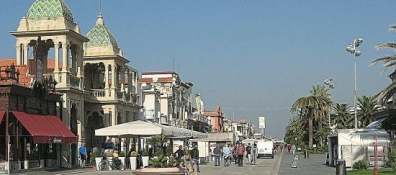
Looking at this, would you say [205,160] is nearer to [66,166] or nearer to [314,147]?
[66,166]

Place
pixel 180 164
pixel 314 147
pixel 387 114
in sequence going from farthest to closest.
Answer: pixel 314 147 → pixel 387 114 → pixel 180 164

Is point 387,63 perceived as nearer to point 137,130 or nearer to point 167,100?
point 137,130

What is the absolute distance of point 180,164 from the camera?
27.3m

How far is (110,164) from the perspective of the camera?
3959cm

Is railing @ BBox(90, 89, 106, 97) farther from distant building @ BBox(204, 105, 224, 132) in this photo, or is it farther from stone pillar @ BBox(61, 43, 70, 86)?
distant building @ BBox(204, 105, 224, 132)

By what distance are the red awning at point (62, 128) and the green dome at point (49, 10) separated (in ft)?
25.6

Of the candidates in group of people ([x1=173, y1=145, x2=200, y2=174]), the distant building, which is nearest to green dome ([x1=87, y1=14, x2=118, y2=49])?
group of people ([x1=173, y1=145, x2=200, y2=174])

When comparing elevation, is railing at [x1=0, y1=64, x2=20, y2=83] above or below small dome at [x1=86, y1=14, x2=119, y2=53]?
below

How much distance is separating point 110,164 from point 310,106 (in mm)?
53108

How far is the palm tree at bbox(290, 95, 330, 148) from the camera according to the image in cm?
8888

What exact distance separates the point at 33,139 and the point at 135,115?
86.8 ft

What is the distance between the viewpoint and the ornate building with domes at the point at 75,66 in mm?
44344

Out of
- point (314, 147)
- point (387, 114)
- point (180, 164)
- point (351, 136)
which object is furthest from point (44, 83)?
point (314, 147)

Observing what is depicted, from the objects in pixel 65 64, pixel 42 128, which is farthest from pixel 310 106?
pixel 42 128
